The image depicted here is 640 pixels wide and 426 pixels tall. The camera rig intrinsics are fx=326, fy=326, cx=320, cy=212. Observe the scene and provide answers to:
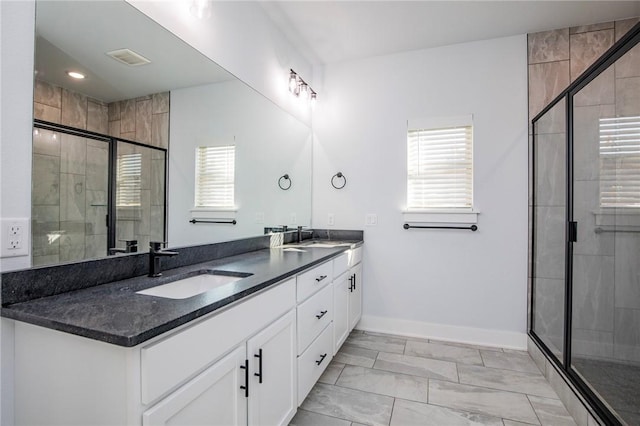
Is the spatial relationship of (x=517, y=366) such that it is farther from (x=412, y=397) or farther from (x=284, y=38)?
(x=284, y=38)

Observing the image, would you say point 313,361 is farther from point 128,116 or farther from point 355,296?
point 128,116

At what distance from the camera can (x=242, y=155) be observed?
2.36m

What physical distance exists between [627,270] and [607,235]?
22 cm

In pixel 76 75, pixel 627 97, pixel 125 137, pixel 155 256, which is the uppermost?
pixel 627 97

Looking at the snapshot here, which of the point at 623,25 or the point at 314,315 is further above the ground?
the point at 623,25

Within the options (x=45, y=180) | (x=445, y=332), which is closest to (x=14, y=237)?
(x=45, y=180)

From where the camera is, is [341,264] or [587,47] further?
[587,47]

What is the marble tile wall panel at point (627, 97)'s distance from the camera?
172cm

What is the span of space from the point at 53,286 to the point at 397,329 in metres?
2.68

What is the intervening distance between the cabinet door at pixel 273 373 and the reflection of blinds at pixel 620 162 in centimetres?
201

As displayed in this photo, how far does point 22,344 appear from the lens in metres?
0.98

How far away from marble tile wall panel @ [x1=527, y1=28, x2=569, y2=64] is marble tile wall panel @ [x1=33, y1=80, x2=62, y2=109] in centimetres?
322

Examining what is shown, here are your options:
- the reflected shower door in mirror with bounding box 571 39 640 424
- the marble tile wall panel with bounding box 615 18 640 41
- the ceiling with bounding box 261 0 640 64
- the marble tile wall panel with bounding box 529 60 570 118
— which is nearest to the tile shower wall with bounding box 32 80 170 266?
the ceiling with bounding box 261 0 640 64

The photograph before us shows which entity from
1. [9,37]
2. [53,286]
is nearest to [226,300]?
[53,286]
